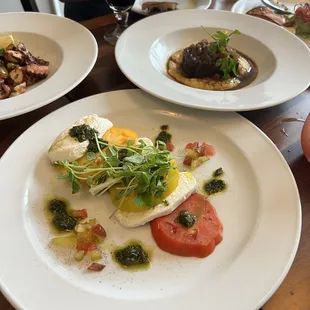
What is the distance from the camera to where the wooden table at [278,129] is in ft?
3.26

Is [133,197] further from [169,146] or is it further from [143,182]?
[169,146]

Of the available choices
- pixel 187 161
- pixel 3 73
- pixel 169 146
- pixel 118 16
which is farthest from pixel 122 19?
pixel 187 161

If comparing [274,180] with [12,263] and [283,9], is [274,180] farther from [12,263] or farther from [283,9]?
[283,9]

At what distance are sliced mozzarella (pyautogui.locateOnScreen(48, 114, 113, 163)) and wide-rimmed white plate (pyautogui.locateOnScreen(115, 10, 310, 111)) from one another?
268mm

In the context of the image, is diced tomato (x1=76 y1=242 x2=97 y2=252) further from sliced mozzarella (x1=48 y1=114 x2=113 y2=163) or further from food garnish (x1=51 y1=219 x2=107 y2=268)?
sliced mozzarella (x1=48 y1=114 x2=113 y2=163)

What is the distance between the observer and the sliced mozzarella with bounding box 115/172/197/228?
3.71 ft

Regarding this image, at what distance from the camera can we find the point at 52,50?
1843 millimetres

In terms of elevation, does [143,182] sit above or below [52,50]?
above

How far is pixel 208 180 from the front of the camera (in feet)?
4.25

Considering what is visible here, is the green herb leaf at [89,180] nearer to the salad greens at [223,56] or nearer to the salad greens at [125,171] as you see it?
the salad greens at [125,171]

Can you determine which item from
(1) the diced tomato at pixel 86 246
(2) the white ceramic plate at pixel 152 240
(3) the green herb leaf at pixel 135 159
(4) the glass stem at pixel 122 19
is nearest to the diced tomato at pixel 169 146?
(2) the white ceramic plate at pixel 152 240

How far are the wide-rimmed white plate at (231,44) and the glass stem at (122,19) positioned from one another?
0.12 m

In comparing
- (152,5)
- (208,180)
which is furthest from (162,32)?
(208,180)

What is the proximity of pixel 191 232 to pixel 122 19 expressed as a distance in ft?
4.24
